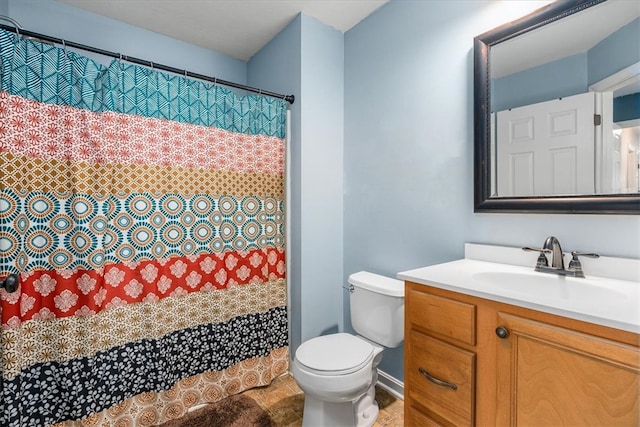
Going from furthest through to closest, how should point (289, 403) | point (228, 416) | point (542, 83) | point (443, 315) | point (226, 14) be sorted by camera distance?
point (226, 14) < point (289, 403) < point (228, 416) < point (542, 83) < point (443, 315)

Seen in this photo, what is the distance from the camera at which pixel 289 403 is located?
71.2 inches

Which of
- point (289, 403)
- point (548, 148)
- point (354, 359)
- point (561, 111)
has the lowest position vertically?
point (289, 403)

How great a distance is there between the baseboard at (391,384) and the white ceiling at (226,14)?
2346 millimetres

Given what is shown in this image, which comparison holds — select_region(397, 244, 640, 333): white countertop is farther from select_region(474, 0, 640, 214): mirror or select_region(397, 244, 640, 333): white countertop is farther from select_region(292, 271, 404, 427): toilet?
select_region(292, 271, 404, 427): toilet

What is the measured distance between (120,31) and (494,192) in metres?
2.62

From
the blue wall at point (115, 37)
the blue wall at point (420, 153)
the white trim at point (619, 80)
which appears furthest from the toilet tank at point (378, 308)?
the blue wall at point (115, 37)

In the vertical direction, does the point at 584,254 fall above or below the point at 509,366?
above

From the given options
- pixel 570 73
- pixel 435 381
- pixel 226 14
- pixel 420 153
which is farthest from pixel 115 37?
pixel 435 381

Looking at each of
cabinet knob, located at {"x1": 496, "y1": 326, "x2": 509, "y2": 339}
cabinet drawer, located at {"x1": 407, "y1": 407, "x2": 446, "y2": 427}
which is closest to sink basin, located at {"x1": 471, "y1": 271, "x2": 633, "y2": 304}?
cabinet knob, located at {"x1": 496, "y1": 326, "x2": 509, "y2": 339}

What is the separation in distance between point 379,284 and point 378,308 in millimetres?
126

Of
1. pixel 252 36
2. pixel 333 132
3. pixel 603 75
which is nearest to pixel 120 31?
pixel 252 36

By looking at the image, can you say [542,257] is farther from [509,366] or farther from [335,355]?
[335,355]

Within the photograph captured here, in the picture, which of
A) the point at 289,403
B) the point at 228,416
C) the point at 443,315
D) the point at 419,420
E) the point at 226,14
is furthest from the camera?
the point at 226,14

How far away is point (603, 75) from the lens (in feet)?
3.73
